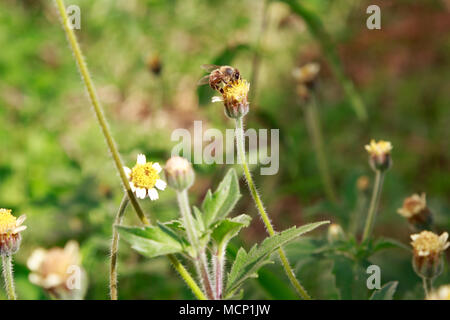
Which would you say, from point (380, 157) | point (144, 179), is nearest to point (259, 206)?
point (144, 179)

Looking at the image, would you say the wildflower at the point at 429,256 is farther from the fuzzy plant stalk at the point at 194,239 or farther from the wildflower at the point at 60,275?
the wildflower at the point at 60,275

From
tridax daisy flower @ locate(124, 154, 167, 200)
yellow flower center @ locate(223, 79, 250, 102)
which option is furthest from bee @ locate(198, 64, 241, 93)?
tridax daisy flower @ locate(124, 154, 167, 200)

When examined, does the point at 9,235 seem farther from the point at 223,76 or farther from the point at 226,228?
the point at 223,76

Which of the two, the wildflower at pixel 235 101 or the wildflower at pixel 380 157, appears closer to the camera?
the wildflower at pixel 235 101

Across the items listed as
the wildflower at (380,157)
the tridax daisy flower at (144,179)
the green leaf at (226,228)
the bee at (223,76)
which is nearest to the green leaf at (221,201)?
the green leaf at (226,228)

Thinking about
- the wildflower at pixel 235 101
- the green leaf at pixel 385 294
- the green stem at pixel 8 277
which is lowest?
the green leaf at pixel 385 294

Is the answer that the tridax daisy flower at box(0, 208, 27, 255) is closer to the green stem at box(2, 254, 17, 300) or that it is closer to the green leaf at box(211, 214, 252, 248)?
the green stem at box(2, 254, 17, 300)
